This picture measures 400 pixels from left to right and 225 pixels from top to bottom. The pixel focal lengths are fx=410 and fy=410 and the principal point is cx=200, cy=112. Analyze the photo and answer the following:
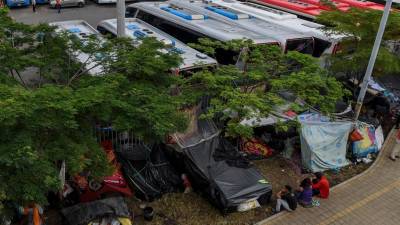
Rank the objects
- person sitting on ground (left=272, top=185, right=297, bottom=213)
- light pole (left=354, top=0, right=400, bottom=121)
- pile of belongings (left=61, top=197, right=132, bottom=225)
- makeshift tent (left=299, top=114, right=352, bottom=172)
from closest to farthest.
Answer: pile of belongings (left=61, top=197, right=132, bottom=225)
person sitting on ground (left=272, top=185, right=297, bottom=213)
light pole (left=354, top=0, right=400, bottom=121)
makeshift tent (left=299, top=114, right=352, bottom=172)

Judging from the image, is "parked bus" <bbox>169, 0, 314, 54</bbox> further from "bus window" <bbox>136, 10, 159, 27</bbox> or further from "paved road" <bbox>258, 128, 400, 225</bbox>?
"paved road" <bbox>258, 128, 400, 225</bbox>

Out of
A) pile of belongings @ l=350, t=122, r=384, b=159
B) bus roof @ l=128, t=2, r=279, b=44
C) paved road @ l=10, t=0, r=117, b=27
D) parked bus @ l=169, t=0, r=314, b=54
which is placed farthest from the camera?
paved road @ l=10, t=0, r=117, b=27

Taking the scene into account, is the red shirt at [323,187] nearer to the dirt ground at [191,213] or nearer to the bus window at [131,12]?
the dirt ground at [191,213]

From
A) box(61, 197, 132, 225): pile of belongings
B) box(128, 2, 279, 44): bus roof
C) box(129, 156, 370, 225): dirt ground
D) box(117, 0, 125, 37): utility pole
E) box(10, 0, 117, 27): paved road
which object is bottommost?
box(129, 156, 370, 225): dirt ground

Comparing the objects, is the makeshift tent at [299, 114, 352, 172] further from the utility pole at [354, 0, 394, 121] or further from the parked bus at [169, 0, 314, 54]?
the parked bus at [169, 0, 314, 54]

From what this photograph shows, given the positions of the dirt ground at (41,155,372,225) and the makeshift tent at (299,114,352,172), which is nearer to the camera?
the dirt ground at (41,155,372,225)

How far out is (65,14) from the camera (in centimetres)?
2438

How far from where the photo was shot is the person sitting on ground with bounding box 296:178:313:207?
34.3 ft

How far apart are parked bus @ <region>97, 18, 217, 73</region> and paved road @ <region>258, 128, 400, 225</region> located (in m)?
4.83

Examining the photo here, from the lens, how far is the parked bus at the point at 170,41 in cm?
1195

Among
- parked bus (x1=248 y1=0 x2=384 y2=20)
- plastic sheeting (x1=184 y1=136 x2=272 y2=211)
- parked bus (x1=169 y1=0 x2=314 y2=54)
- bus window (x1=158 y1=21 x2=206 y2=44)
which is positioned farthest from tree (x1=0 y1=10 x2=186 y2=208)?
parked bus (x1=248 y1=0 x2=384 y2=20)

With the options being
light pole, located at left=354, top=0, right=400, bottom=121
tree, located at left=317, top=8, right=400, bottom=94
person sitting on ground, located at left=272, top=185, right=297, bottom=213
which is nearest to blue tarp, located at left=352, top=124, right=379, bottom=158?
light pole, located at left=354, top=0, right=400, bottom=121

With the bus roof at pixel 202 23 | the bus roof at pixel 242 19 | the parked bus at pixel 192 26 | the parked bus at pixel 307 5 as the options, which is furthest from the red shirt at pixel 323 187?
the parked bus at pixel 307 5

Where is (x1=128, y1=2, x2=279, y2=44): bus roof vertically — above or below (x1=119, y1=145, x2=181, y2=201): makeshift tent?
above
